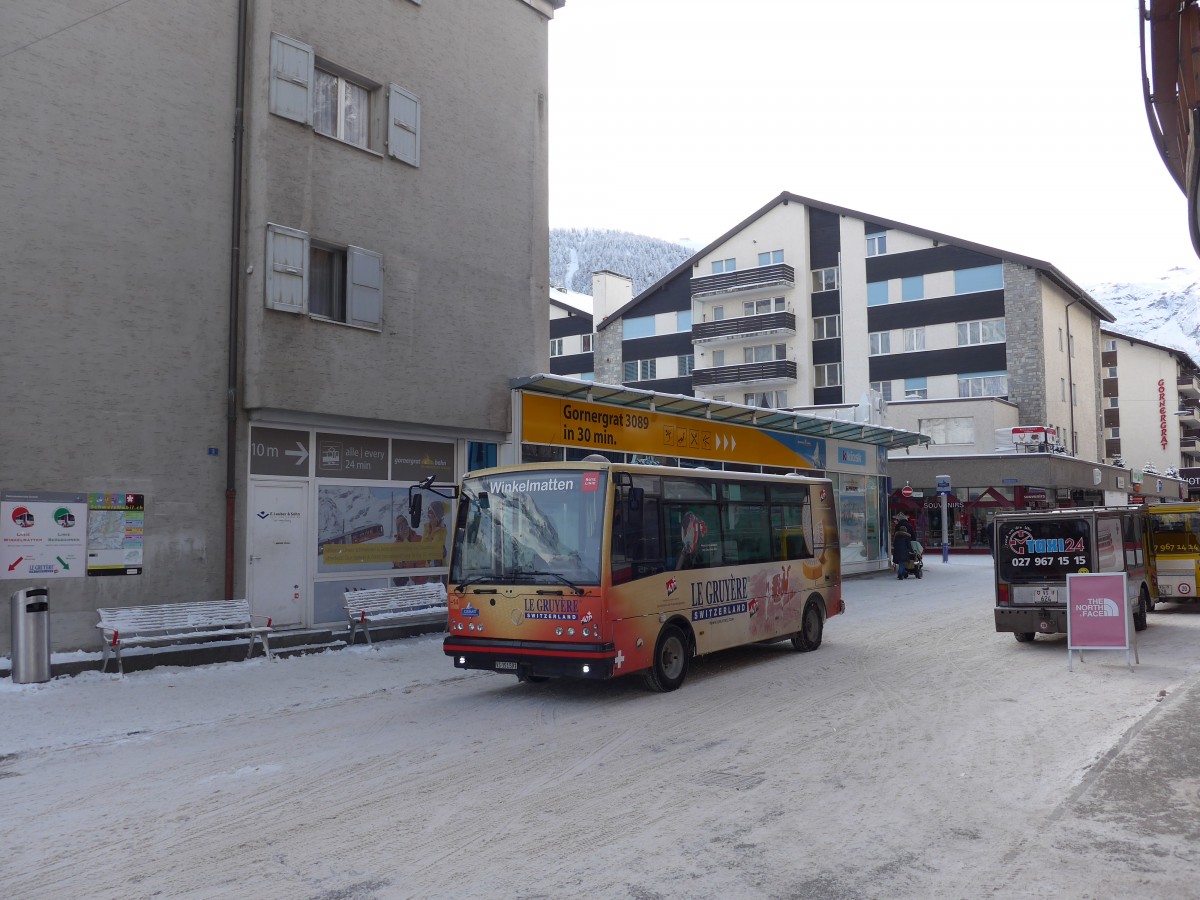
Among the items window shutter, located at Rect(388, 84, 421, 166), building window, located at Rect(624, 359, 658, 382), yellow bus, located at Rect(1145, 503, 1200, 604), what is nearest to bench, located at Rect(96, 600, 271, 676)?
window shutter, located at Rect(388, 84, 421, 166)

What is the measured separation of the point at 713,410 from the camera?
941 inches

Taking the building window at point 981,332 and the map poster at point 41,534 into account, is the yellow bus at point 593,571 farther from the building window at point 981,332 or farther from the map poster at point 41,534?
the building window at point 981,332

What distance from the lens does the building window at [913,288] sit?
168 feet

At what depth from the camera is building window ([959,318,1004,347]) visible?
49000 millimetres

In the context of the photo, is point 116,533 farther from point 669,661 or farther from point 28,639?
point 669,661

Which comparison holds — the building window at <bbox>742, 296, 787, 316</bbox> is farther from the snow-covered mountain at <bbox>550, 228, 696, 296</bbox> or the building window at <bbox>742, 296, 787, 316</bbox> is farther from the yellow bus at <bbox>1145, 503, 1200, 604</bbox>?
the snow-covered mountain at <bbox>550, 228, 696, 296</bbox>

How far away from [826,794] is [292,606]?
10.2 meters

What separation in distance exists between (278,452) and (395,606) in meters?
2.90

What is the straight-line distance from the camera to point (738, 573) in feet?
41.7

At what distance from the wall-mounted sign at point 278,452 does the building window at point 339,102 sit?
472 cm

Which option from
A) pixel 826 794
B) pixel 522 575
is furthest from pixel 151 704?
pixel 826 794

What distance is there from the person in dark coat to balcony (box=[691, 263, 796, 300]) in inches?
1089

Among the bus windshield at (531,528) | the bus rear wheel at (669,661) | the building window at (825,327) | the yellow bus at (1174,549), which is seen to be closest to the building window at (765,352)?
the building window at (825,327)

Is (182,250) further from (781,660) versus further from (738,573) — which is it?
(781,660)
